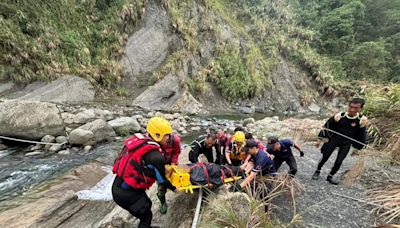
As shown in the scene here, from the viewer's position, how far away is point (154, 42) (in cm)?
2009

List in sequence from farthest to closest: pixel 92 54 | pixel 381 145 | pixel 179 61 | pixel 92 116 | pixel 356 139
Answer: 1. pixel 179 61
2. pixel 92 54
3. pixel 92 116
4. pixel 381 145
5. pixel 356 139

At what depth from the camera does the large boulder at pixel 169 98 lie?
687 inches

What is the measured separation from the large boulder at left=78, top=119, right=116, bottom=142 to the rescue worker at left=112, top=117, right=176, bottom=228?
23.4 feet

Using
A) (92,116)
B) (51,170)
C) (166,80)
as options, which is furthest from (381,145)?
(166,80)

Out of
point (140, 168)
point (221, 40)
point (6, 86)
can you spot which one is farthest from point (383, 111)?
point (221, 40)

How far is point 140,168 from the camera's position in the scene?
3.57m

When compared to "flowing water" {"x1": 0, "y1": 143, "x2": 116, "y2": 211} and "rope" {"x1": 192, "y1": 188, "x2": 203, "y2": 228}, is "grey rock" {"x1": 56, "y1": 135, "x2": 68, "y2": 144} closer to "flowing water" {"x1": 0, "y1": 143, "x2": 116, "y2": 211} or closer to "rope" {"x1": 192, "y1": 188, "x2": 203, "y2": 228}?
"flowing water" {"x1": 0, "y1": 143, "x2": 116, "y2": 211}

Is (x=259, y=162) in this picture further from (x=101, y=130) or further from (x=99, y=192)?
(x=101, y=130)

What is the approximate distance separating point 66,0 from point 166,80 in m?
8.10

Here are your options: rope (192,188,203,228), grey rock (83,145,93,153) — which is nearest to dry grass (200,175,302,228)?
rope (192,188,203,228)

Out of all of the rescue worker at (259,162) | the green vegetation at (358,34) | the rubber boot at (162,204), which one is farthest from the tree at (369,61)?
the rubber boot at (162,204)

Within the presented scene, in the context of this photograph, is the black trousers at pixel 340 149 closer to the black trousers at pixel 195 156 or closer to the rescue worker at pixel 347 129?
the rescue worker at pixel 347 129

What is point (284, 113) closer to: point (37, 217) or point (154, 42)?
point (154, 42)

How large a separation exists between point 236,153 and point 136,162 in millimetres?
3017
